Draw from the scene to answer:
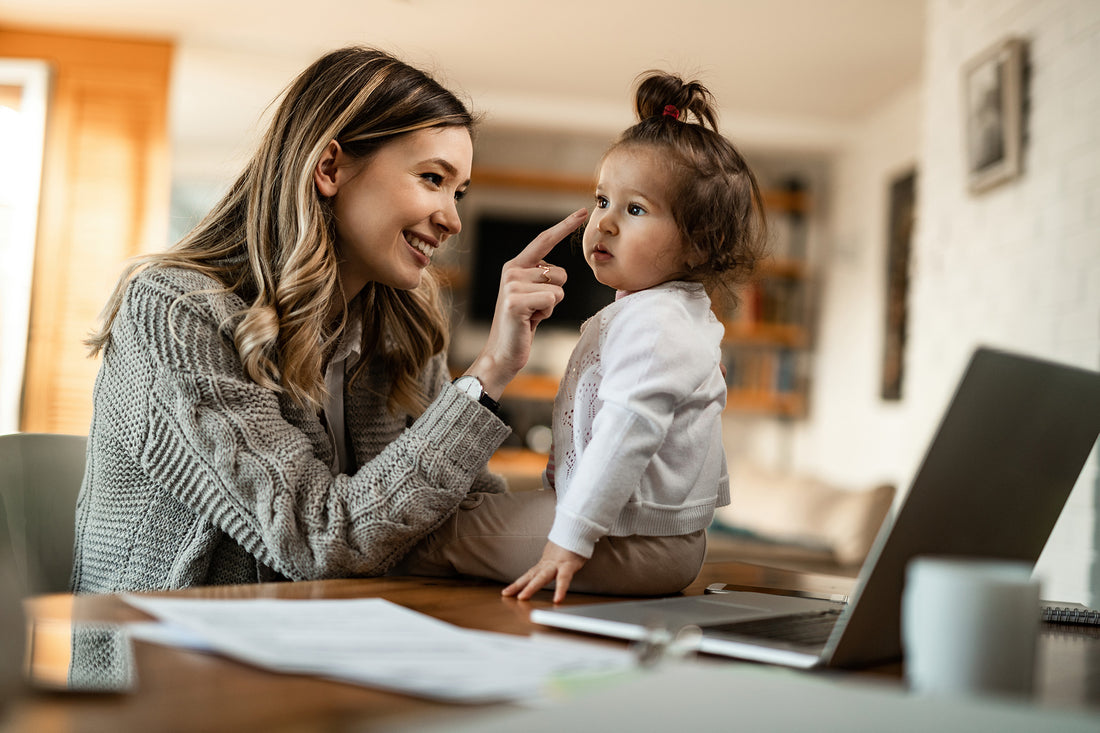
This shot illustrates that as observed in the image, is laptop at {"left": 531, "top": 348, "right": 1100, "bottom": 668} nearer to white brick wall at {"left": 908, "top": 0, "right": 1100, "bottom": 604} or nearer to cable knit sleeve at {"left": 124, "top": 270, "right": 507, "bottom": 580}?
cable knit sleeve at {"left": 124, "top": 270, "right": 507, "bottom": 580}

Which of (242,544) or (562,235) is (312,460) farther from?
(562,235)

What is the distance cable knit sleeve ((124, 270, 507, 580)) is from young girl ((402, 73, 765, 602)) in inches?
3.5

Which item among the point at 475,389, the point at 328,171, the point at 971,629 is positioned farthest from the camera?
the point at 328,171

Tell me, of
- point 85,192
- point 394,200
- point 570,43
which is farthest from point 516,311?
point 85,192

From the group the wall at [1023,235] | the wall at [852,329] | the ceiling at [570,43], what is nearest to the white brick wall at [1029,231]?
the wall at [1023,235]

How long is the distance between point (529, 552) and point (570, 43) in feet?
14.4

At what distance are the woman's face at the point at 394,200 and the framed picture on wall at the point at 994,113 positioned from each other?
2.26m

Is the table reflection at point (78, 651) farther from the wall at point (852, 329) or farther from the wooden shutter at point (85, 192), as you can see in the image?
the wall at point (852, 329)

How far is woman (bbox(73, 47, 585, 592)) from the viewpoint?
105cm

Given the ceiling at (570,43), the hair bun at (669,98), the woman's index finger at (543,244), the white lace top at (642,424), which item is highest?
the ceiling at (570,43)

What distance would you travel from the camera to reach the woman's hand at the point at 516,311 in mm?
1170

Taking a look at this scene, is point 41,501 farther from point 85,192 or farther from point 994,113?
point 85,192

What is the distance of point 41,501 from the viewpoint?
1254 millimetres

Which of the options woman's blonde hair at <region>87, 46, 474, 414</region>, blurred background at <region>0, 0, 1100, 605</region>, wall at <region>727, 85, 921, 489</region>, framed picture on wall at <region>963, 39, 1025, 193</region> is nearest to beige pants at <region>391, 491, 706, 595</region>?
woman's blonde hair at <region>87, 46, 474, 414</region>
